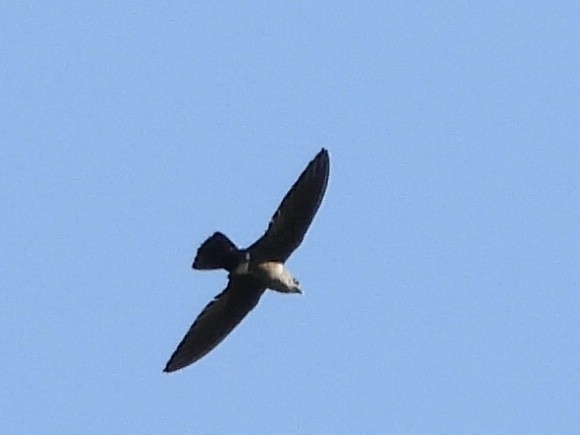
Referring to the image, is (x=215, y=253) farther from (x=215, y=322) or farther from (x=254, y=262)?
(x=215, y=322)

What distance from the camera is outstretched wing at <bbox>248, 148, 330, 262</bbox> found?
76.1ft

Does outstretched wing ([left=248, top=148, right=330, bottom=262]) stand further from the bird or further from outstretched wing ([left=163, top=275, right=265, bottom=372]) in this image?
outstretched wing ([left=163, top=275, right=265, bottom=372])

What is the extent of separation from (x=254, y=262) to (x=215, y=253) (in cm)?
46

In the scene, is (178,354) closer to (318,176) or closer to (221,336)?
(221,336)

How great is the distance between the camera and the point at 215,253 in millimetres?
23000

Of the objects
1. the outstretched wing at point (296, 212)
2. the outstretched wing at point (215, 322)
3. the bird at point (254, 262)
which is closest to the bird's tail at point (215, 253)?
the bird at point (254, 262)

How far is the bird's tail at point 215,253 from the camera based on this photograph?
22953 mm

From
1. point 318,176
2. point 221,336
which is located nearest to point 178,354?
point 221,336

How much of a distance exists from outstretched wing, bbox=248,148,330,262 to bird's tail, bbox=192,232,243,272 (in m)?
0.28

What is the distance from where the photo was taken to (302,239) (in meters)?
23.3

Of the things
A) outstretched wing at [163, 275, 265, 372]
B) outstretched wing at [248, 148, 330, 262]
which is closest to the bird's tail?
outstretched wing at [248, 148, 330, 262]

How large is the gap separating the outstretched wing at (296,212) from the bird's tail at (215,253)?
0.92 feet

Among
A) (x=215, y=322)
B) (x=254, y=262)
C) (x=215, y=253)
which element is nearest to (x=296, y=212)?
(x=254, y=262)

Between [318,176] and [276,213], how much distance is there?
49 cm
